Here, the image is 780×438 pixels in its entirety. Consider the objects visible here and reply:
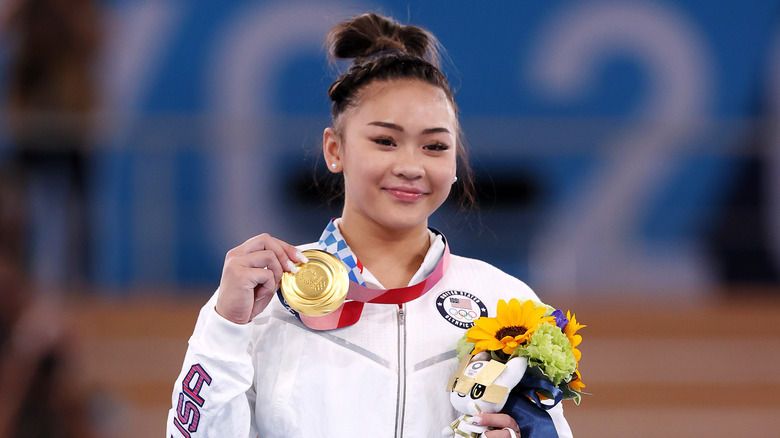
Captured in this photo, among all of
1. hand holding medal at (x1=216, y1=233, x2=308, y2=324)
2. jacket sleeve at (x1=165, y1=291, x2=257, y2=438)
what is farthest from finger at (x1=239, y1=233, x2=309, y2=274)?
jacket sleeve at (x1=165, y1=291, x2=257, y2=438)

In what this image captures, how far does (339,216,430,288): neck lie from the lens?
5.91 feet

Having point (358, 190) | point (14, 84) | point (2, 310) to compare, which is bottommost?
point (2, 310)

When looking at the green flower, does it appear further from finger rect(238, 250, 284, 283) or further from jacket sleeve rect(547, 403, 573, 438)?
finger rect(238, 250, 284, 283)

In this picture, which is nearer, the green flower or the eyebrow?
the green flower

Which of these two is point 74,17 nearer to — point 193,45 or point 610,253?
point 193,45

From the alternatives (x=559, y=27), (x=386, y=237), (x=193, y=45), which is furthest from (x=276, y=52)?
(x=386, y=237)

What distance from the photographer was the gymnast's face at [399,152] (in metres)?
1.69

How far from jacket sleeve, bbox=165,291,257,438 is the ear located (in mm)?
379

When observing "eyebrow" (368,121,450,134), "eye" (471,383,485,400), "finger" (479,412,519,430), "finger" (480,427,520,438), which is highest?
"eyebrow" (368,121,450,134)

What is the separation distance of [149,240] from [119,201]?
267 mm

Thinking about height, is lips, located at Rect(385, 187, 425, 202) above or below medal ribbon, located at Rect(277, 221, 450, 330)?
above

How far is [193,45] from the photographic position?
445cm

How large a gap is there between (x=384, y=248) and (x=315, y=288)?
0.82 feet

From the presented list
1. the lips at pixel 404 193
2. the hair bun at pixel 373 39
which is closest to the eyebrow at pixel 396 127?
the lips at pixel 404 193
